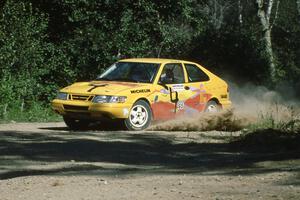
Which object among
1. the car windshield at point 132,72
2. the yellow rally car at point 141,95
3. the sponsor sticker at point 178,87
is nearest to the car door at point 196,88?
the yellow rally car at point 141,95

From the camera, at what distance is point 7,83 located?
68.0 ft

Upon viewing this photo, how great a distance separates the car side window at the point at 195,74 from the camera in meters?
16.6

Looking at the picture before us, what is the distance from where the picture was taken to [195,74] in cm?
1684

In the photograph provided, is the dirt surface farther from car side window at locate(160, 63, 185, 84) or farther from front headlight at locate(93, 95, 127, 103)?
car side window at locate(160, 63, 185, 84)

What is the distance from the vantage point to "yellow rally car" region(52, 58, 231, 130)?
14555 millimetres

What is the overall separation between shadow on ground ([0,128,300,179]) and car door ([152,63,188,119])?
1.55 metres

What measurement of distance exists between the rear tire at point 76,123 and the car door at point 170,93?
1678 mm

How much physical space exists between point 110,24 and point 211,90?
9.56m

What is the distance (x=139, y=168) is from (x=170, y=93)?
6.47m

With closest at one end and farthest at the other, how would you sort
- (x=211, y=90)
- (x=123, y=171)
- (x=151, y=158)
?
(x=123, y=171), (x=151, y=158), (x=211, y=90)

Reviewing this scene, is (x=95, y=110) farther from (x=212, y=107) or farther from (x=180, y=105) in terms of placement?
(x=212, y=107)

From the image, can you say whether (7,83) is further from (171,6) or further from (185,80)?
(171,6)

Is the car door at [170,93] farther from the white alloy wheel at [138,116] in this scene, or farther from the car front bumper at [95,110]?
the car front bumper at [95,110]

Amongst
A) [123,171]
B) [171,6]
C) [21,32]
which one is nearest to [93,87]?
[123,171]
